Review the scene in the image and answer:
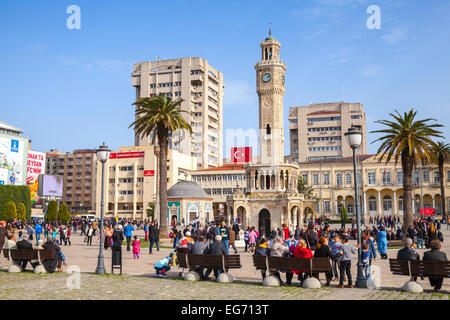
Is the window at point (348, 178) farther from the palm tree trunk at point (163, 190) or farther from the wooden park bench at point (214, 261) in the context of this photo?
the wooden park bench at point (214, 261)

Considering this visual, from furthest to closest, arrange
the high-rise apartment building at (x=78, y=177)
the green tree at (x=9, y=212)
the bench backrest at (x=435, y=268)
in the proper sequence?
the high-rise apartment building at (x=78, y=177) < the green tree at (x=9, y=212) < the bench backrest at (x=435, y=268)

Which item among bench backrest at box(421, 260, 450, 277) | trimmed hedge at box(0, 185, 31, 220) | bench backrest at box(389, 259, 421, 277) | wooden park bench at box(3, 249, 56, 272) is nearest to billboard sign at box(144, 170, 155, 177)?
trimmed hedge at box(0, 185, 31, 220)

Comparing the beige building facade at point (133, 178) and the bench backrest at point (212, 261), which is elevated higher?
the beige building facade at point (133, 178)

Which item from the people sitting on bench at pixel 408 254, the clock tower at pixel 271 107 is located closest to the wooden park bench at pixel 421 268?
the people sitting on bench at pixel 408 254

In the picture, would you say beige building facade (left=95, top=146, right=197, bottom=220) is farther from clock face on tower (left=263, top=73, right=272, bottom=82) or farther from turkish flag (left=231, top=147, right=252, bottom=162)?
clock face on tower (left=263, top=73, right=272, bottom=82)

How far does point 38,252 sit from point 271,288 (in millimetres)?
8624

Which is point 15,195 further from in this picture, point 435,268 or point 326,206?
point 435,268

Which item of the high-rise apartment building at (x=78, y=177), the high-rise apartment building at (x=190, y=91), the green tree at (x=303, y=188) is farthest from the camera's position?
the high-rise apartment building at (x=78, y=177)

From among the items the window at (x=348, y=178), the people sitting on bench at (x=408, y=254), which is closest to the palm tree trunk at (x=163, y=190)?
the people sitting on bench at (x=408, y=254)

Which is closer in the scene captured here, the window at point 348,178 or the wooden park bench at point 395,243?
the wooden park bench at point 395,243

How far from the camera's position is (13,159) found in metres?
81.0

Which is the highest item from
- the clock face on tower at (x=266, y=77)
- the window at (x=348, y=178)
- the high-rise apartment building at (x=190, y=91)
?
the high-rise apartment building at (x=190, y=91)

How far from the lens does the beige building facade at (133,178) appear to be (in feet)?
322

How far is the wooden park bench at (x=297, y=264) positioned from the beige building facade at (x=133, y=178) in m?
83.7
